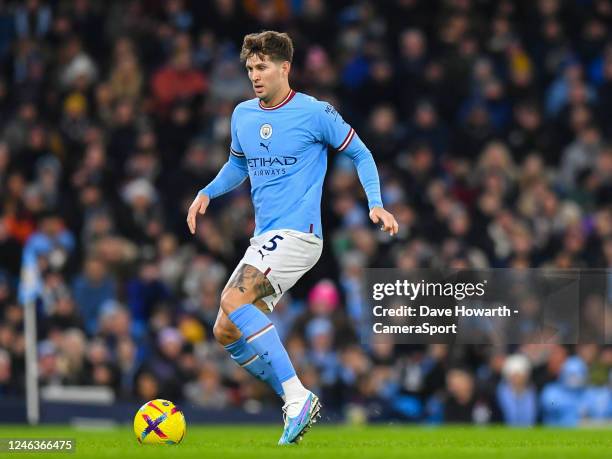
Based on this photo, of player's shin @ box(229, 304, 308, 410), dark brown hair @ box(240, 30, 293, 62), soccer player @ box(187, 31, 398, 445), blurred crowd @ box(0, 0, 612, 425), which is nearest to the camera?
player's shin @ box(229, 304, 308, 410)

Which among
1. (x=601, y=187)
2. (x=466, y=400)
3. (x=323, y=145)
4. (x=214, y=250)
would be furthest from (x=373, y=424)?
(x=323, y=145)

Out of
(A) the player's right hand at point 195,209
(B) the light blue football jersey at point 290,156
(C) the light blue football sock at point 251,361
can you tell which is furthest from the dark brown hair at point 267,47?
(C) the light blue football sock at point 251,361

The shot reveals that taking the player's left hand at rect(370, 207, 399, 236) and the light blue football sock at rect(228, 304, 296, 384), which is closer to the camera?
the player's left hand at rect(370, 207, 399, 236)

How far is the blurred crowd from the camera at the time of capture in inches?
631

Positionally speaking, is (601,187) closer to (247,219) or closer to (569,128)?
(569,128)

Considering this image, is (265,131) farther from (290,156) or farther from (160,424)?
(160,424)

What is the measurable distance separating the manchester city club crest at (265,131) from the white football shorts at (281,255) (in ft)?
2.08

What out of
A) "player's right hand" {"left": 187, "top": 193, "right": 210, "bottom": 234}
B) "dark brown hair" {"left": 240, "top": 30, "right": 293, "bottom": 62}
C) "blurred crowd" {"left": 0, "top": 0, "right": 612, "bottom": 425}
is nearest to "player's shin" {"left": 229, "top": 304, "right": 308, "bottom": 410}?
"player's right hand" {"left": 187, "top": 193, "right": 210, "bottom": 234}

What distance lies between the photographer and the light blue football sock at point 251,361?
9.33 meters

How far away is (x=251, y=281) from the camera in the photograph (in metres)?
9.11

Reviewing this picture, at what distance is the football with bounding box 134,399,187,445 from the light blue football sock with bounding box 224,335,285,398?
0.55m

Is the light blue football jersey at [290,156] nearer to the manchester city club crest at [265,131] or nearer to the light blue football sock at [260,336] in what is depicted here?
the manchester city club crest at [265,131]

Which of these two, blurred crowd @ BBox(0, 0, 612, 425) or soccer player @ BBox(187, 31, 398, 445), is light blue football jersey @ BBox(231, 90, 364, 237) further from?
blurred crowd @ BBox(0, 0, 612, 425)

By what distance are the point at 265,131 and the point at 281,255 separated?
2.74 ft
